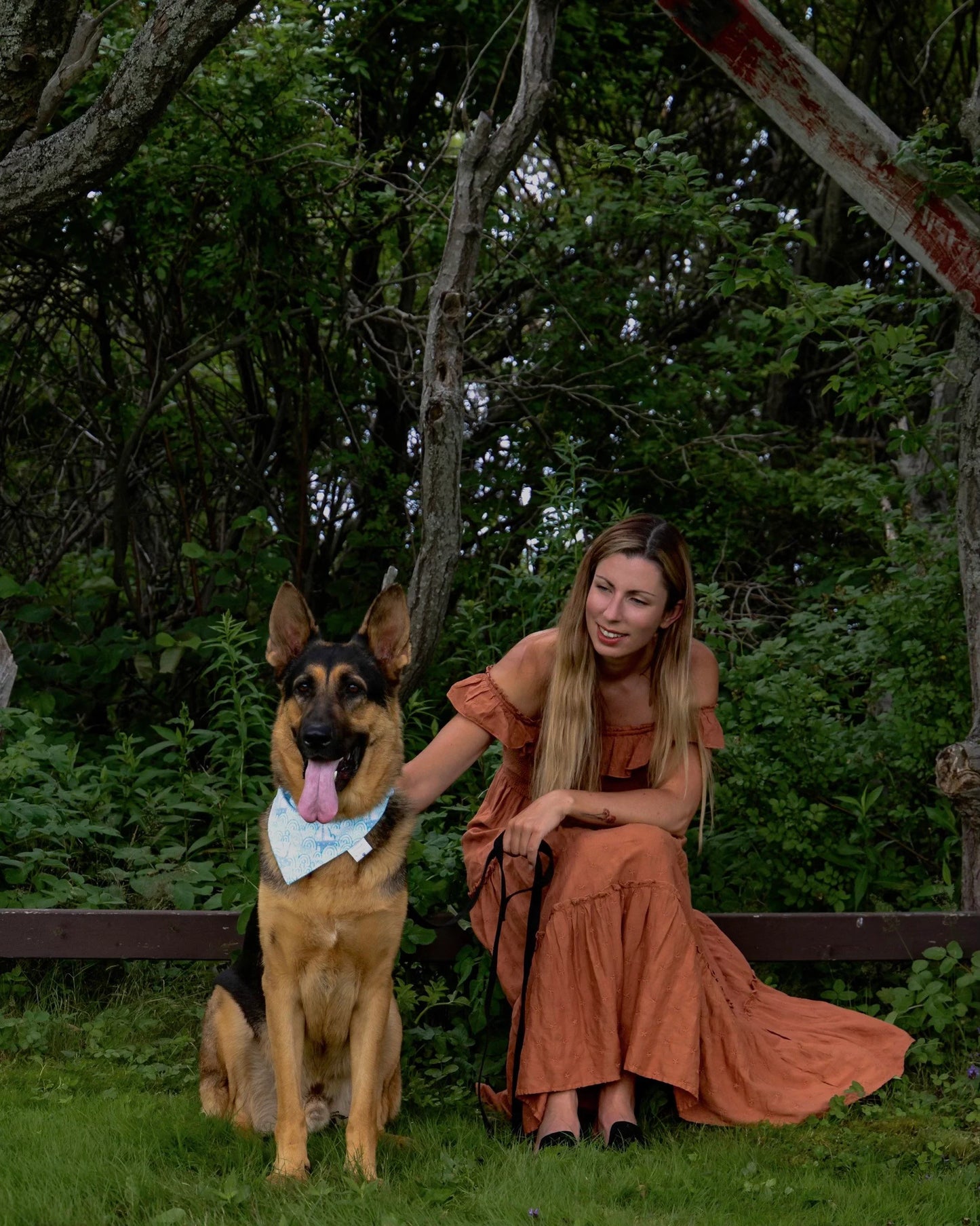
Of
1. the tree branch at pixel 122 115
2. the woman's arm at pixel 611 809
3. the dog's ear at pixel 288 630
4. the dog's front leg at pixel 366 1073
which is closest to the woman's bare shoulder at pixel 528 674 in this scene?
the woman's arm at pixel 611 809

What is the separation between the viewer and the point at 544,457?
7.68 metres

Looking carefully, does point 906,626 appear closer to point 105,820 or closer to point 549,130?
point 105,820

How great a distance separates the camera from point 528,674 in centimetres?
398

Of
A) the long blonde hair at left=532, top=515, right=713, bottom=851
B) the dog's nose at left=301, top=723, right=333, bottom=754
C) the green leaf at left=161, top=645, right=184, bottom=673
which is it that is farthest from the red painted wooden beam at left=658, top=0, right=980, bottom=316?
the green leaf at left=161, top=645, right=184, bottom=673

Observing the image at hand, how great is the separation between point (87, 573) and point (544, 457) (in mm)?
3000

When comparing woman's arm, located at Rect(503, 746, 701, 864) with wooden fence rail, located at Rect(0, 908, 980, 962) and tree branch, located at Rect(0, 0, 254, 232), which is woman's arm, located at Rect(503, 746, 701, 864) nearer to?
wooden fence rail, located at Rect(0, 908, 980, 962)

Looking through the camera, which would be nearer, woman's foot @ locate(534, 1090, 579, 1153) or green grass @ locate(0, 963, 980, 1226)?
green grass @ locate(0, 963, 980, 1226)

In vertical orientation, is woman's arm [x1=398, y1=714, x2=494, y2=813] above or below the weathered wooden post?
below

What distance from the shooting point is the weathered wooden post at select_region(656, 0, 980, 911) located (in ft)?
13.7

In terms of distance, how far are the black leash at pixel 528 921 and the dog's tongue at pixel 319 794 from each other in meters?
0.67

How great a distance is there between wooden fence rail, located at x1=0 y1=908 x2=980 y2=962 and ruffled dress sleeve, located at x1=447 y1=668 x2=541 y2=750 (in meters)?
0.81

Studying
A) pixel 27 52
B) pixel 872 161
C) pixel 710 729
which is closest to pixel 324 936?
pixel 710 729

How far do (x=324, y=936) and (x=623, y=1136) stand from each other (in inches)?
40.6

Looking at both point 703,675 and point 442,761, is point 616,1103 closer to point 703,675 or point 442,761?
point 442,761
